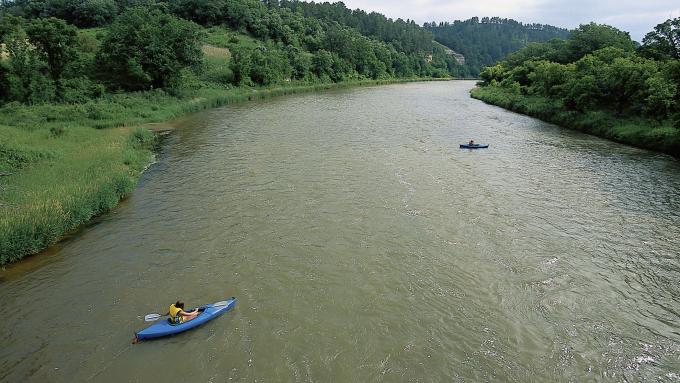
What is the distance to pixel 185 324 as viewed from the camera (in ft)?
41.3

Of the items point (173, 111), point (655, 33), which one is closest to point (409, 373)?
point (173, 111)

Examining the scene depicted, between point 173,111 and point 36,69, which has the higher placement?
point 36,69

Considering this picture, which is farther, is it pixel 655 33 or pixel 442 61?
pixel 442 61

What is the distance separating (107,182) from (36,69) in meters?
29.3

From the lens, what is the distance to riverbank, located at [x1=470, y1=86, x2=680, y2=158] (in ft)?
109

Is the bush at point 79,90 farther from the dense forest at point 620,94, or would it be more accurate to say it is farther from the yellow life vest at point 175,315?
the dense forest at point 620,94

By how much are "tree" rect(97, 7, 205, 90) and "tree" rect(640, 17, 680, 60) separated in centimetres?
5418

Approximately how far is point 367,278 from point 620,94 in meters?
37.1

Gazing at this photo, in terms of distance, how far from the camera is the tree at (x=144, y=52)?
5184 cm

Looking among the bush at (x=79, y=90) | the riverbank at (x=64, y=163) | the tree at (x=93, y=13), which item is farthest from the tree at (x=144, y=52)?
the tree at (x=93, y=13)

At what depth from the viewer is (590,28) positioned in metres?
72.0

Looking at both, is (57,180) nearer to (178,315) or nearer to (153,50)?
(178,315)

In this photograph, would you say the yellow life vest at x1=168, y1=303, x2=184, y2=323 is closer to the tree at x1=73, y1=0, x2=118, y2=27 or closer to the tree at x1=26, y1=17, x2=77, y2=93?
the tree at x1=26, y1=17, x2=77, y2=93

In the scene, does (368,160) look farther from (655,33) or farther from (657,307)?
(655,33)
